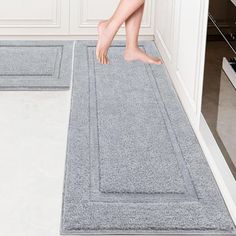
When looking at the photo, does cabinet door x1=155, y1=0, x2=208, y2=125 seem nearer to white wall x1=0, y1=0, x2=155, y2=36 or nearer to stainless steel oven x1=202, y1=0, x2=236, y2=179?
stainless steel oven x1=202, y1=0, x2=236, y2=179

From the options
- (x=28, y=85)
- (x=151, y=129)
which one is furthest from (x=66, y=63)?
(x=151, y=129)

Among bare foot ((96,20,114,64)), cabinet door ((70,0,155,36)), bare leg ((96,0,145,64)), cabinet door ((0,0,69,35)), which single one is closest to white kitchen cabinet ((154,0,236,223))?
bare leg ((96,0,145,64))

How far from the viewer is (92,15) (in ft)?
14.7

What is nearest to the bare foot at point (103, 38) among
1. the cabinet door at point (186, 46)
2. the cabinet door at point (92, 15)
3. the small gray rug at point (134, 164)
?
the small gray rug at point (134, 164)

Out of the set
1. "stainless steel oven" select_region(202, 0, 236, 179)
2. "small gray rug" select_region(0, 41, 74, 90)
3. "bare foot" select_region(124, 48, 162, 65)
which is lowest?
"small gray rug" select_region(0, 41, 74, 90)

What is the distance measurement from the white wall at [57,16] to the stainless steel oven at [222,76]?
188 cm

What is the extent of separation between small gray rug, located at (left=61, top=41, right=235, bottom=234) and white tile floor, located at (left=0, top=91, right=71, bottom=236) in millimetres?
52

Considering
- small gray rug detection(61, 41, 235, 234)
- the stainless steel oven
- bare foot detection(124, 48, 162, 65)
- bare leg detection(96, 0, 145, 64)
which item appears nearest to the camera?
small gray rug detection(61, 41, 235, 234)

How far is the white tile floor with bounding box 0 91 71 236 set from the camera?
2199 millimetres

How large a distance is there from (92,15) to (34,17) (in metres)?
0.40

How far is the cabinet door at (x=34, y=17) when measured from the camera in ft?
14.5

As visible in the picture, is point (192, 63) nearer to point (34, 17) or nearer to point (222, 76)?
point (222, 76)

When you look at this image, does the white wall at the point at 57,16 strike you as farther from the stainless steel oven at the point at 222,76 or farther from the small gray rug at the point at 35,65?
the stainless steel oven at the point at 222,76

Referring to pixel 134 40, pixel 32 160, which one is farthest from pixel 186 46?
pixel 32 160
